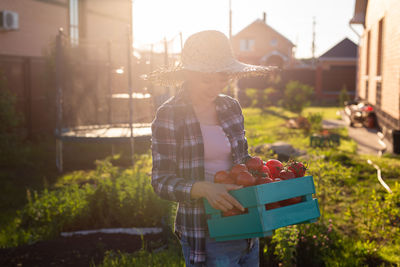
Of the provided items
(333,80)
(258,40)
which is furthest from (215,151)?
(258,40)

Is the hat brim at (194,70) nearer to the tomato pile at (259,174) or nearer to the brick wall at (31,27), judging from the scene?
the tomato pile at (259,174)

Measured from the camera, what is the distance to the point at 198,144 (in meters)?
2.48

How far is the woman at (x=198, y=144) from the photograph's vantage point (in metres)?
2.43

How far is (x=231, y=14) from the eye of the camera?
10453 millimetres

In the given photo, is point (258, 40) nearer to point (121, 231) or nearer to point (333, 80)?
point (333, 80)

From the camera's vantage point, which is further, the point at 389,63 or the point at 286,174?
the point at 389,63

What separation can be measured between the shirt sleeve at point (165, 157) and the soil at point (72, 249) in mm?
1993

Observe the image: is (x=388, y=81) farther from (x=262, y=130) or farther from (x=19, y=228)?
(x=19, y=228)

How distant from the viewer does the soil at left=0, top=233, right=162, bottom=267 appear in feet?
14.1

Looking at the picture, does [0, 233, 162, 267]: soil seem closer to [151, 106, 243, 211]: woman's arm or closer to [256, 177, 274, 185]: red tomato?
[151, 106, 243, 211]: woman's arm

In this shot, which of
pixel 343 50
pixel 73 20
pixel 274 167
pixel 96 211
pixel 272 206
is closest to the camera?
pixel 272 206

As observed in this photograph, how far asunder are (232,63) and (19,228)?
165 inches

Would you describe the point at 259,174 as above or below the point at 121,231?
above

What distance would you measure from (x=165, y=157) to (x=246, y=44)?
44.4 meters
